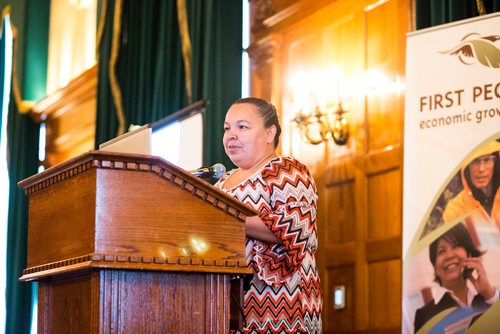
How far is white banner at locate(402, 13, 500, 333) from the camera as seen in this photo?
3432mm

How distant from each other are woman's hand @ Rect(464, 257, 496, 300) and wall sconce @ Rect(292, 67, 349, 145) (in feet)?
5.94

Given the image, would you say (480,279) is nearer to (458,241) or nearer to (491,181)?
(458,241)

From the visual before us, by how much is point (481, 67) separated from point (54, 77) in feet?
22.4

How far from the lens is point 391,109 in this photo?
4871 mm

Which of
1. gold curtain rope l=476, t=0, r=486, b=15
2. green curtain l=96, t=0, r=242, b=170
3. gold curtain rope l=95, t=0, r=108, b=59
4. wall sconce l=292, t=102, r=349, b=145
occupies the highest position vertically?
gold curtain rope l=95, t=0, r=108, b=59

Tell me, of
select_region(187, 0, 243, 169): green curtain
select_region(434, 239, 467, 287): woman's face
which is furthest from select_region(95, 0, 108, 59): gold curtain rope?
select_region(434, 239, 467, 287): woman's face

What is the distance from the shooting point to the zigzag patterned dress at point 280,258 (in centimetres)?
292

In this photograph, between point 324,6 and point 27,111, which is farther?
point 27,111

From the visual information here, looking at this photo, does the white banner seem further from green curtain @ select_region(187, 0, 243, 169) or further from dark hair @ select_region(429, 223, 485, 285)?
green curtain @ select_region(187, 0, 243, 169)

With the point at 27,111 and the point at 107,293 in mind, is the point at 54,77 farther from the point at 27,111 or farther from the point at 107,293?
the point at 107,293

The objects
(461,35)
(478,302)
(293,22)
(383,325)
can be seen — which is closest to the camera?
(478,302)

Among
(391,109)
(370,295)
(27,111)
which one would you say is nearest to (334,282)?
(370,295)

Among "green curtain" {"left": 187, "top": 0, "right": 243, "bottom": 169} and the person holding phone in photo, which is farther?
"green curtain" {"left": 187, "top": 0, "right": 243, "bottom": 169}

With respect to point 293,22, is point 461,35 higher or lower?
lower
